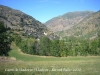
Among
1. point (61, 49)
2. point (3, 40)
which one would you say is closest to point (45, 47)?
point (61, 49)

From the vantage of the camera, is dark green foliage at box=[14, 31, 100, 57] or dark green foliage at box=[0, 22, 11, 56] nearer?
dark green foliage at box=[0, 22, 11, 56]

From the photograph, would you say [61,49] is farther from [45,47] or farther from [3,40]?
[3,40]

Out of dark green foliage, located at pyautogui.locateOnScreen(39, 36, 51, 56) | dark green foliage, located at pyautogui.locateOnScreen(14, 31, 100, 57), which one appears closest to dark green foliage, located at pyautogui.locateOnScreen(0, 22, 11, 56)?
dark green foliage, located at pyautogui.locateOnScreen(14, 31, 100, 57)

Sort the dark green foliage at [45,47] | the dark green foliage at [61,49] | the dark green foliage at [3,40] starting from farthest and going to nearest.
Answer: the dark green foliage at [45,47] < the dark green foliage at [61,49] < the dark green foliage at [3,40]

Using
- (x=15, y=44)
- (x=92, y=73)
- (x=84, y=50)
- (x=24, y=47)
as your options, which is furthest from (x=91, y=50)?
(x=92, y=73)

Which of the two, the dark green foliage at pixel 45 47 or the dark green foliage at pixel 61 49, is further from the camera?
the dark green foliage at pixel 45 47

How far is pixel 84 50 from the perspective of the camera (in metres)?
83.2

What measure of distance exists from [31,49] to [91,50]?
35276 mm

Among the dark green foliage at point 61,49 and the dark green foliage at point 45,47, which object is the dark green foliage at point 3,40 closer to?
the dark green foliage at point 61,49

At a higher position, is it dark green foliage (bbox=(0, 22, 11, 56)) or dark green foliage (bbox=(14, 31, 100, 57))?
dark green foliage (bbox=(0, 22, 11, 56))

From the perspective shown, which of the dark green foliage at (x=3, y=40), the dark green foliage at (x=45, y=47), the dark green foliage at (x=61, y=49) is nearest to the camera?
the dark green foliage at (x=3, y=40)

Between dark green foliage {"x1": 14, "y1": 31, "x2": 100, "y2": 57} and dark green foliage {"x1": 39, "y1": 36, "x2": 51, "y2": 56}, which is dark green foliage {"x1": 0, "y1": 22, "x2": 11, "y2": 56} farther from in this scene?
dark green foliage {"x1": 39, "y1": 36, "x2": 51, "y2": 56}

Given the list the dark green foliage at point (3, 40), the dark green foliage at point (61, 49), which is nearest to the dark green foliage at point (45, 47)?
the dark green foliage at point (61, 49)

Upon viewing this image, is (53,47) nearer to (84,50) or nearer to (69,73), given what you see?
(84,50)
